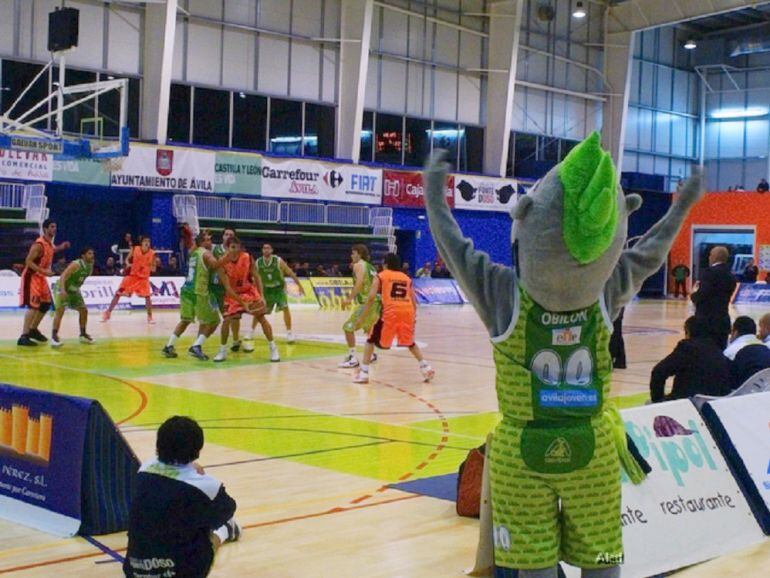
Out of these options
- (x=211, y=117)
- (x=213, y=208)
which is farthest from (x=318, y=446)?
(x=211, y=117)

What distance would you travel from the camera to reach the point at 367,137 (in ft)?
121

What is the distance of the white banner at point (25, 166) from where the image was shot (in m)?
26.5

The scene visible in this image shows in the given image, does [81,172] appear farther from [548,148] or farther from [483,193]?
[548,148]

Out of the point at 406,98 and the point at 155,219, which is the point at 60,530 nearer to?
the point at 155,219

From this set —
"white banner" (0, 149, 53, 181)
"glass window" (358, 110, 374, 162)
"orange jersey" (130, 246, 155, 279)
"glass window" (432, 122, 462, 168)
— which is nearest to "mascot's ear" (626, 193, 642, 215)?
"orange jersey" (130, 246, 155, 279)

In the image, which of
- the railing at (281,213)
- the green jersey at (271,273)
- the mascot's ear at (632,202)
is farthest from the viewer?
the railing at (281,213)

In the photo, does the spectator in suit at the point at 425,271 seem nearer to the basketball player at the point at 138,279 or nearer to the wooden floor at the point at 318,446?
the basketball player at the point at 138,279

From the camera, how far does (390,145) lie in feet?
123

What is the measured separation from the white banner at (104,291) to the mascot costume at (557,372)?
72.4 ft

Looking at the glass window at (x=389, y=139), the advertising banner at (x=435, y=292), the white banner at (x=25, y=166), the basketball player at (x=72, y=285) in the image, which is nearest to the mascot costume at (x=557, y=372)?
the basketball player at (x=72, y=285)

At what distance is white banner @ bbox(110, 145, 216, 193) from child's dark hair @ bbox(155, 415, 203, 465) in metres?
25.3

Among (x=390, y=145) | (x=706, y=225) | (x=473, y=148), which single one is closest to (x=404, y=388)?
(x=390, y=145)

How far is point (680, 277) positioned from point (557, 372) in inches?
1711

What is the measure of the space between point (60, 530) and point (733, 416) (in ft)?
13.6
